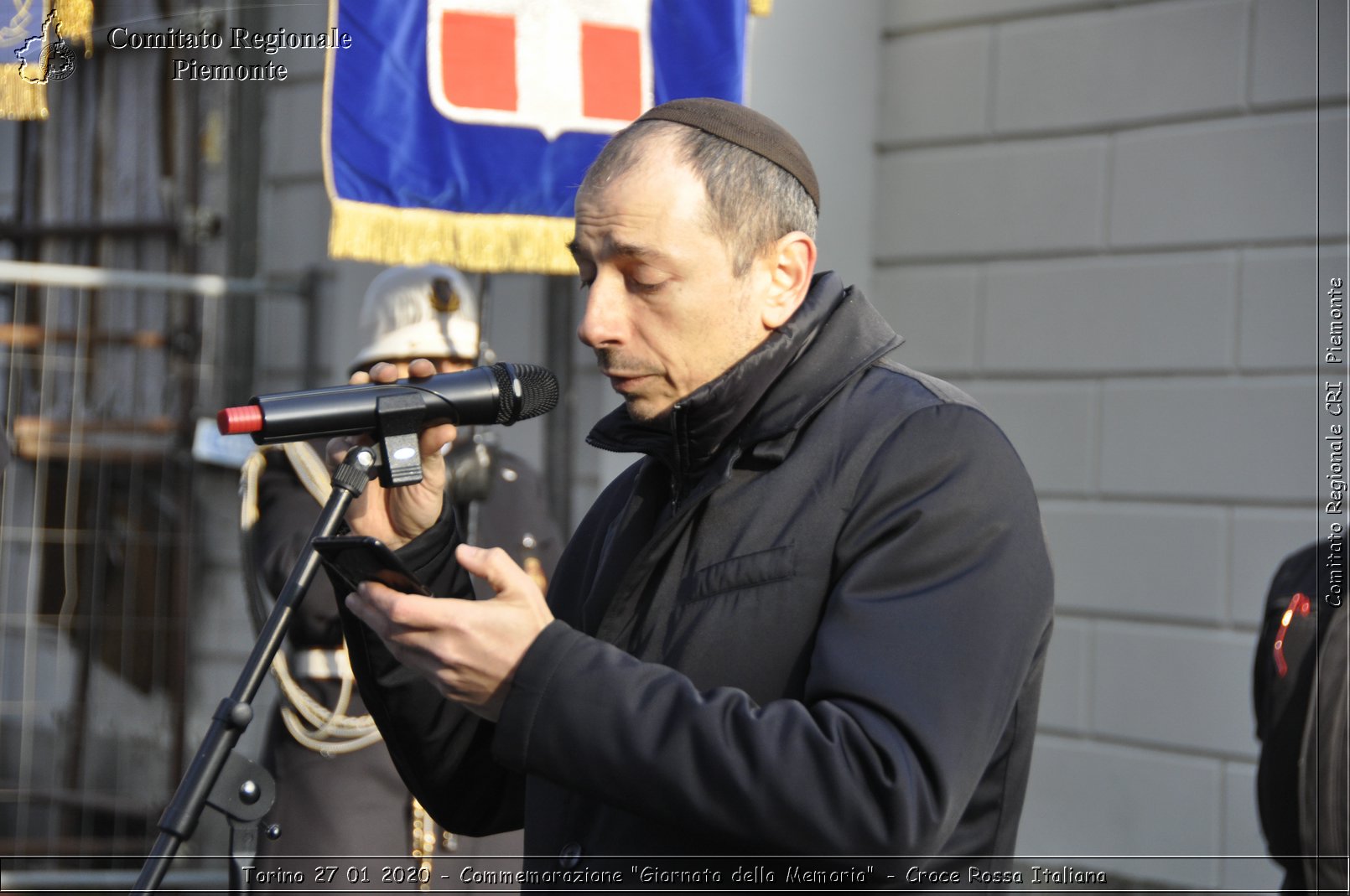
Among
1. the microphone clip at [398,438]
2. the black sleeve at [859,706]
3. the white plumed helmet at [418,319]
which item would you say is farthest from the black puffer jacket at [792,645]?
the white plumed helmet at [418,319]

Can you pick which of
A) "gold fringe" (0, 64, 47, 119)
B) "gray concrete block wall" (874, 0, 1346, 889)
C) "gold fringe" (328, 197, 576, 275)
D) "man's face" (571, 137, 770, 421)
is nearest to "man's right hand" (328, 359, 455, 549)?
"man's face" (571, 137, 770, 421)

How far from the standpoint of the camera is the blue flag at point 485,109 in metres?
4.04

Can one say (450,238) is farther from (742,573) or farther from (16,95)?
(742,573)

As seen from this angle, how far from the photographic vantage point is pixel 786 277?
1775 millimetres

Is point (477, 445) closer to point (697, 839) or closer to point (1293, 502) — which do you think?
point (697, 839)

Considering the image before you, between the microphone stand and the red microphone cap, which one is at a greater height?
the red microphone cap

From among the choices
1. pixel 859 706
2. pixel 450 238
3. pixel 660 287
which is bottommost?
pixel 859 706

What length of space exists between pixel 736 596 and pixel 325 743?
197cm

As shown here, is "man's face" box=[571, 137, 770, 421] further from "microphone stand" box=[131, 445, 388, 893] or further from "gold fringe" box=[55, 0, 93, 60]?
"gold fringe" box=[55, 0, 93, 60]

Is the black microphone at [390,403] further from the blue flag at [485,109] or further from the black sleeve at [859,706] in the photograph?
the blue flag at [485,109]

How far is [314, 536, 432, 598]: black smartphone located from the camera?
148 centimetres

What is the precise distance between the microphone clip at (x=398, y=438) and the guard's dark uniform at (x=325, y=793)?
1.58 metres

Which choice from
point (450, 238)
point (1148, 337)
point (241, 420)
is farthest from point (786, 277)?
point (1148, 337)

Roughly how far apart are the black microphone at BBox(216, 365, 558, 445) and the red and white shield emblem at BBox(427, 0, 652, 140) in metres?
2.27
